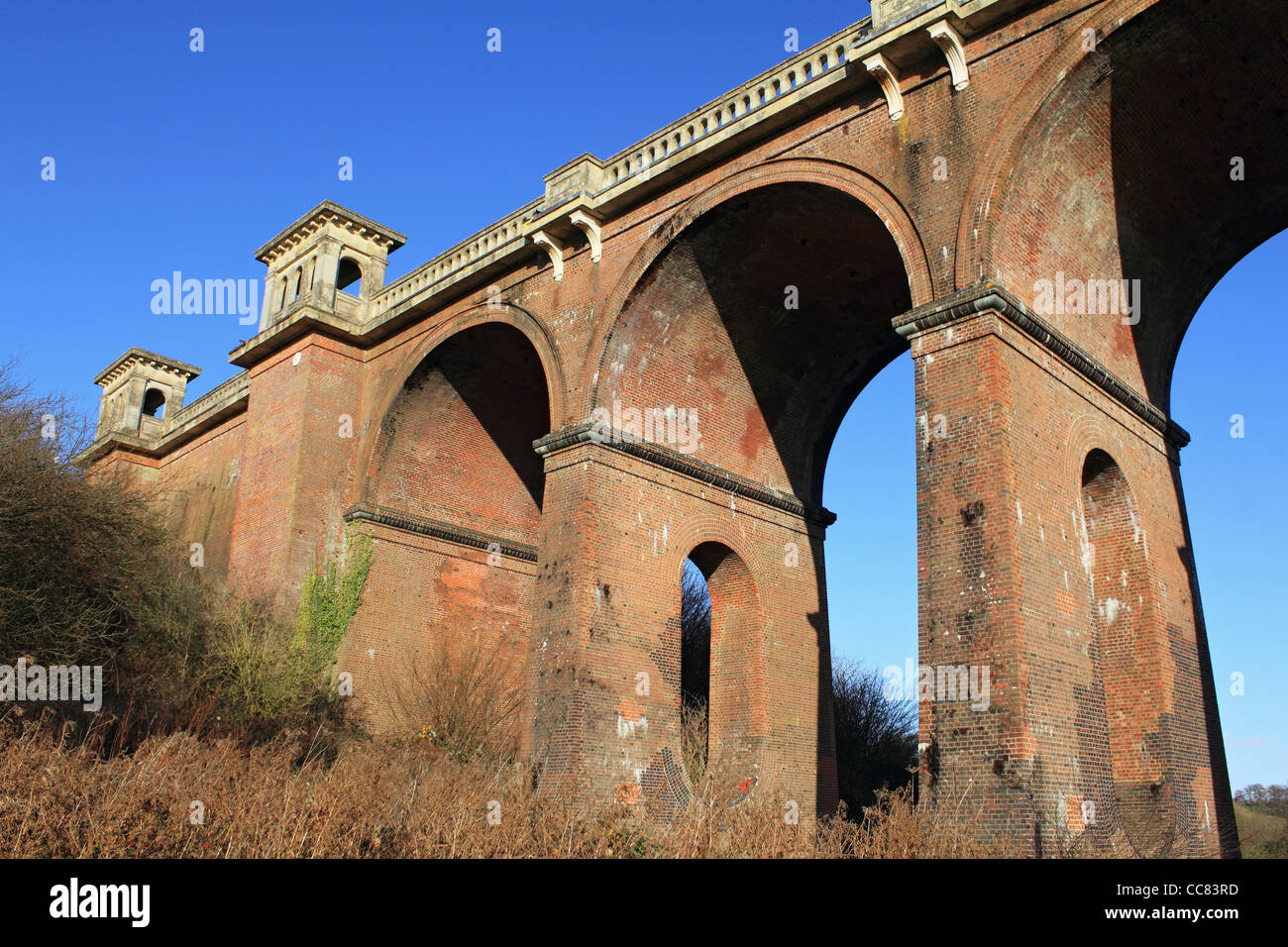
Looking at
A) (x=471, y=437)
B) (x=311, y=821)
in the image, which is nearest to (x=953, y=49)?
(x=311, y=821)

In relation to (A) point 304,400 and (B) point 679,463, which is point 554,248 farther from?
(A) point 304,400

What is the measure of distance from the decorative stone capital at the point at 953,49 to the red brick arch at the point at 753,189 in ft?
4.86

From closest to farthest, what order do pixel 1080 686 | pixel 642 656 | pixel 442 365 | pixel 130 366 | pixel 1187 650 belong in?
pixel 1080 686 → pixel 1187 650 → pixel 642 656 → pixel 442 365 → pixel 130 366

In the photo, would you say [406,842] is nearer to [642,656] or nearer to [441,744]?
[642,656]

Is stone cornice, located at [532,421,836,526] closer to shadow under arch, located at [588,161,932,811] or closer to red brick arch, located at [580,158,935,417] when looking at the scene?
shadow under arch, located at [588,161,932,811]

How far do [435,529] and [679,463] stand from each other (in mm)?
6283

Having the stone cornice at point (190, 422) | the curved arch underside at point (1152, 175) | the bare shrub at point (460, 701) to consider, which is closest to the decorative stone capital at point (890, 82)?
the curved arch underside at point (1152, 175)

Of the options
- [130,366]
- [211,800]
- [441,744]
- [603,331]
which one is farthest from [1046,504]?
[130,366]

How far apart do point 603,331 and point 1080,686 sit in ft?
27.2

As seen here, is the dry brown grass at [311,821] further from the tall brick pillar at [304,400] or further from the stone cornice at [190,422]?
the stone cornice at [190,422]

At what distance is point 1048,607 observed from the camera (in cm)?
1070

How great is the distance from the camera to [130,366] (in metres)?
30.5

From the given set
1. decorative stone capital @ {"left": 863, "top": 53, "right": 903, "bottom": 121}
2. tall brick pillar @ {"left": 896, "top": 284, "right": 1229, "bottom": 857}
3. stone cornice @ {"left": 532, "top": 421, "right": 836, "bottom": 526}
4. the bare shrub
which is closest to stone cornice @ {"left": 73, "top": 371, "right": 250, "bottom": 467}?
the bare shrub

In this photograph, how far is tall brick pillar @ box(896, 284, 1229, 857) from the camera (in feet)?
32.6
